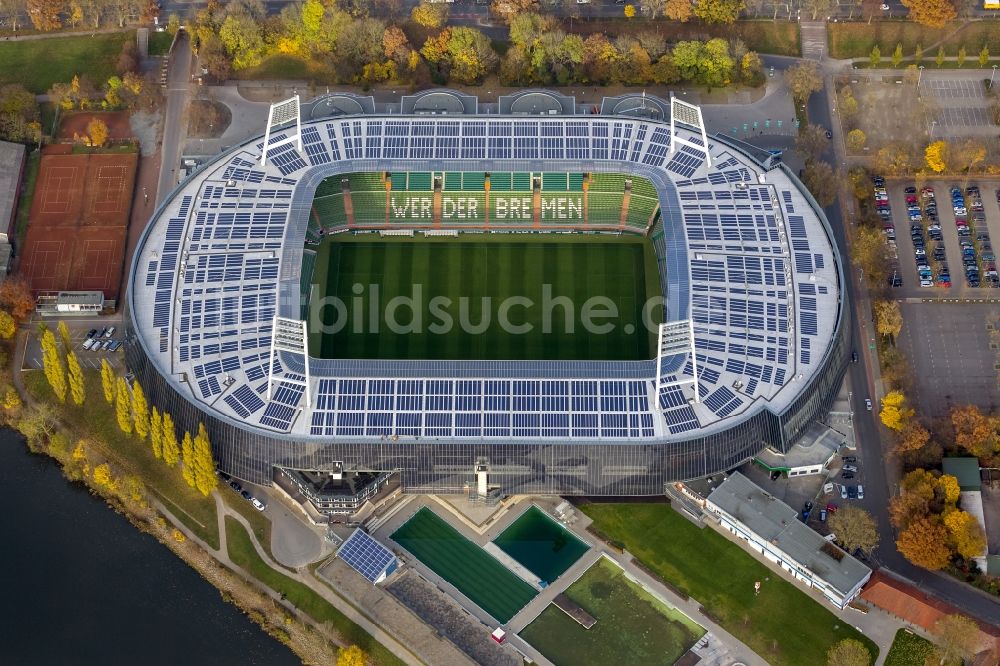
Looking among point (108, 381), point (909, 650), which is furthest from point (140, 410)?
point (909, 650)

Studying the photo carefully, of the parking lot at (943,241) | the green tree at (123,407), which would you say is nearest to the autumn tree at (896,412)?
the parking lot at (943,241)

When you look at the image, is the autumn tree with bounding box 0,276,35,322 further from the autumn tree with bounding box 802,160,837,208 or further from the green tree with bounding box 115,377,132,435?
the autumn tree with bounding box 802,160,837,208

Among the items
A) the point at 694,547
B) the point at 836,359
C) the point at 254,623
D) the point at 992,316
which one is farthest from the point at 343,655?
the point at 992,316

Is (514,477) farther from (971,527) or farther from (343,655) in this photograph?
(971,527)

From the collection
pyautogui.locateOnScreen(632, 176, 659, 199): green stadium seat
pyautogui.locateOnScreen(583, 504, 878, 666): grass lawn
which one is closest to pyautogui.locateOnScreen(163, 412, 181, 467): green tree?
pyautogui.locateOnScreen(583, 504, 878, 666): grass lawn

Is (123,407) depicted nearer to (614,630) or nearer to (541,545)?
(541,545)
